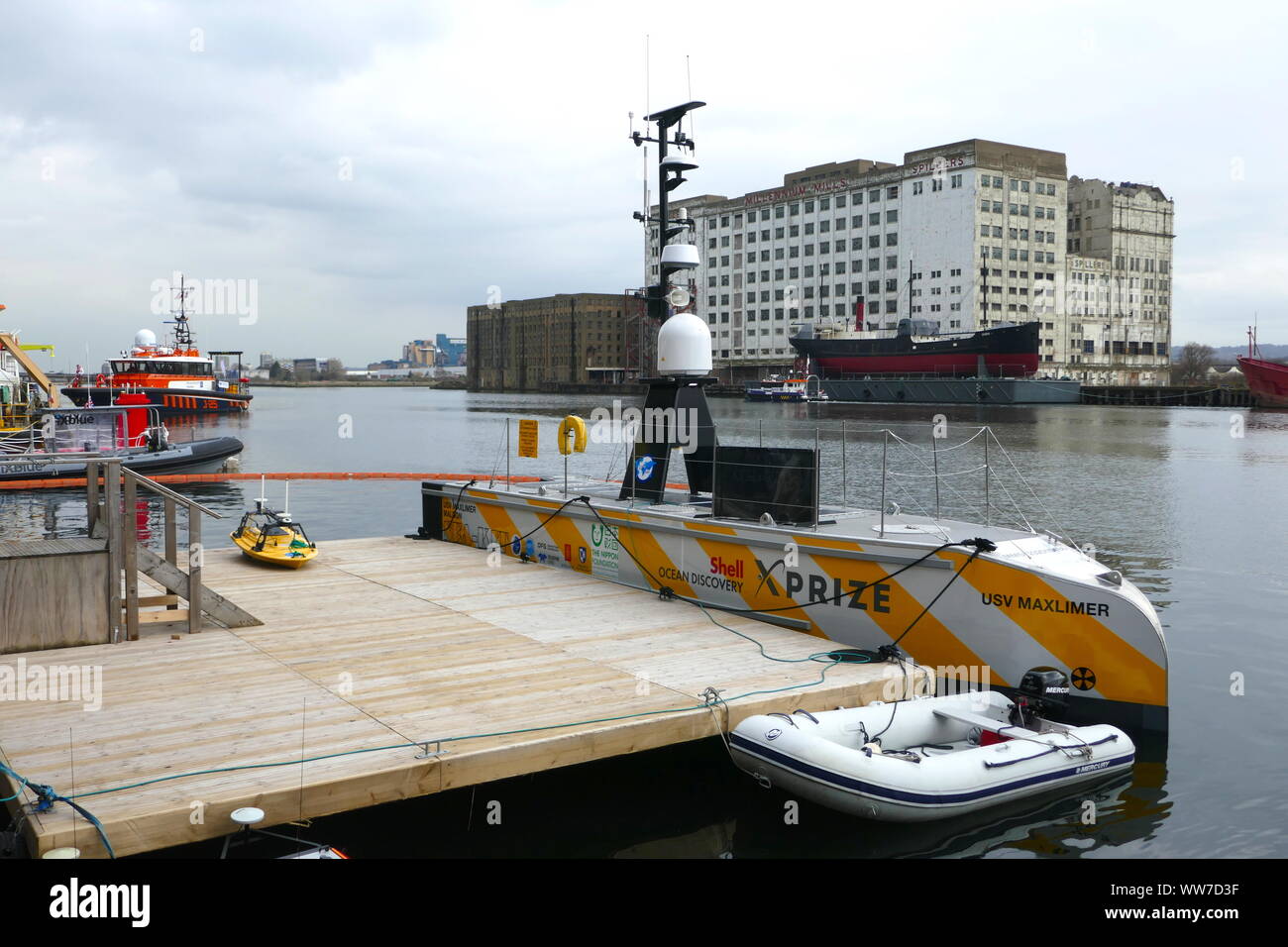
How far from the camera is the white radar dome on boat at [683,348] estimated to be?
13914mm

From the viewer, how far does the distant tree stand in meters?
136

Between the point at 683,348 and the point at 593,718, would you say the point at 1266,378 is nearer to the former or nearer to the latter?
the point at 683,348

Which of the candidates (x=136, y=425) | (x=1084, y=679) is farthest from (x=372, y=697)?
(x=136, y=425)

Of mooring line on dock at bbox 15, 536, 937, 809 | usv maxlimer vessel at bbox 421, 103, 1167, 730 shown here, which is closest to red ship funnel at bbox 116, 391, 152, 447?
usv maxlimer vessel at bbox 421, 103, 1167, 730

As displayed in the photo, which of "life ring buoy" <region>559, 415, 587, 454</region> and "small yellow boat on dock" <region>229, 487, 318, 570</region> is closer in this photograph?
"life ring buoy" <region>559, 415, 587, 454</region>

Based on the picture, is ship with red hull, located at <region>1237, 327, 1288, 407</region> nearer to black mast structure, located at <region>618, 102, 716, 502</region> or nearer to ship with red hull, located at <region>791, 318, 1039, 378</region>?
ship with red hull, located at <region>791, 318, 1039, 378</region>

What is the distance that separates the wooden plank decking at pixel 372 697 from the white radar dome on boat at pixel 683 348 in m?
3.29

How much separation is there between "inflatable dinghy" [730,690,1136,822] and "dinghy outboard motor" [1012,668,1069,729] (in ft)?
0.07

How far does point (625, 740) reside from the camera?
771 centimetres

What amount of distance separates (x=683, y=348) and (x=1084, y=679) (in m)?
6.87

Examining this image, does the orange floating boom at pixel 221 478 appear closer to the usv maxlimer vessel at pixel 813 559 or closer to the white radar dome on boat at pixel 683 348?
the usv maxlimer vessel at pixel 813 559

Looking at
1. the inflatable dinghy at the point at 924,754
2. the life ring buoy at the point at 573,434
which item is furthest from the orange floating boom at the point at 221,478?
the inflatable dinghy at the point at 924,754
